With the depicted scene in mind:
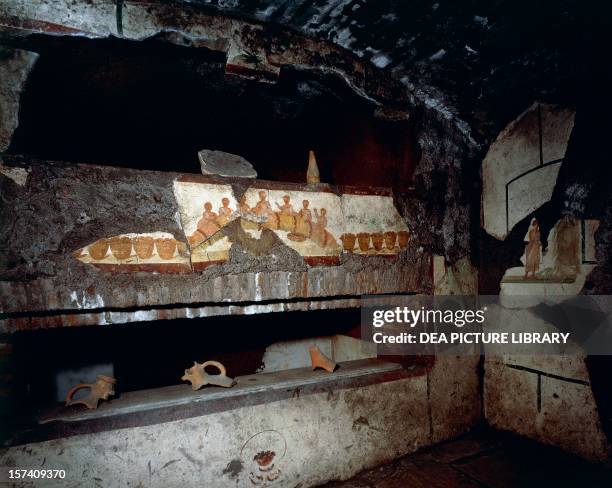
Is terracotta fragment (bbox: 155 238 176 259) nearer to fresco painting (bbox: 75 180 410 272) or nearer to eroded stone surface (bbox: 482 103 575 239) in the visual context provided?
fresco painting (bbox: 75 180 410 272)

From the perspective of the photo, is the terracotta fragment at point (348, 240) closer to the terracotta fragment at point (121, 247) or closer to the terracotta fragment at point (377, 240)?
the terracotta fragment at point (377, 240)

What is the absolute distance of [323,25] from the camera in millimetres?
2719

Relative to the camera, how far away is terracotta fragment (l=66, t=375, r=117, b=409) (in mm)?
2278

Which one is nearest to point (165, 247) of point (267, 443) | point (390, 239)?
point (267, 443)

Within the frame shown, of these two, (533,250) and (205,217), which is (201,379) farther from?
(533,250)

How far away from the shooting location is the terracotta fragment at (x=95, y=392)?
228cm

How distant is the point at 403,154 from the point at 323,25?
1.26 metres

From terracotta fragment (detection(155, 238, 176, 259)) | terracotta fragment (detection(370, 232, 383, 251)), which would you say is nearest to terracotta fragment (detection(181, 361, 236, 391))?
terracotta fragment (detection(155, 238, 176, 259))

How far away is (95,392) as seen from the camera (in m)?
2.36

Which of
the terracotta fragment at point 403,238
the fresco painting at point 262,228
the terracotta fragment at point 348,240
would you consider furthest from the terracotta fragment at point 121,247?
the terracotta fragment at point 403,238

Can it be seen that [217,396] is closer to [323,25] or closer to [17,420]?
[17,420]

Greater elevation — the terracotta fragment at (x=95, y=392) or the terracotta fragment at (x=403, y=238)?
the terracotta fragment at (x=403, y=238)

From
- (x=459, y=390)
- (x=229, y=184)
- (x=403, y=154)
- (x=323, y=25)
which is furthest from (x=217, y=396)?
(x=323, y=25)

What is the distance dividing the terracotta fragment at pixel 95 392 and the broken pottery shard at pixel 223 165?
4.88ft
